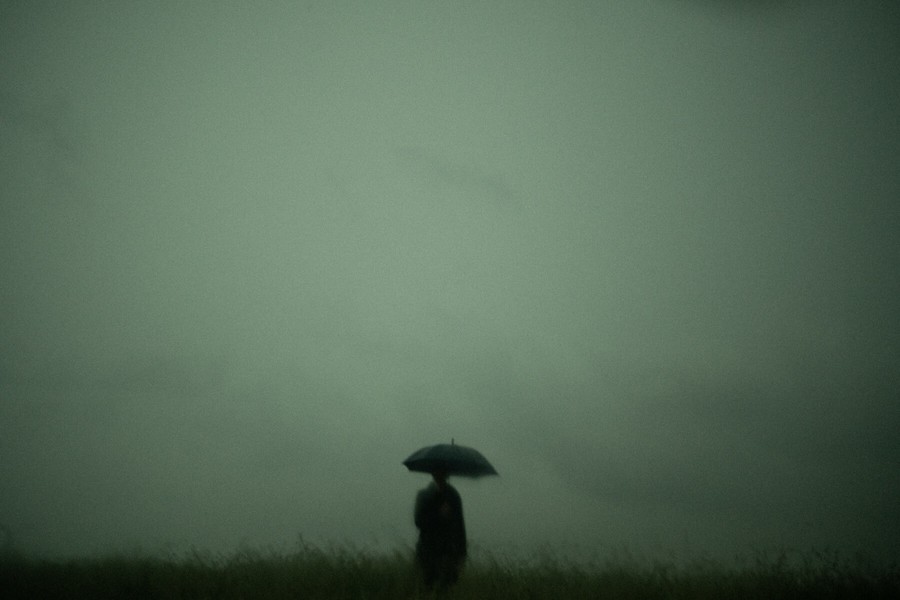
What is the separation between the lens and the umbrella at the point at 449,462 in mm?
6695

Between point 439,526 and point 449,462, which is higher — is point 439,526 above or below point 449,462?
below

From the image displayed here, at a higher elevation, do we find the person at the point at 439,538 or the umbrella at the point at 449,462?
the umbrella at the point at 449,462

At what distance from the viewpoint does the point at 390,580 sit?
21.1 ft

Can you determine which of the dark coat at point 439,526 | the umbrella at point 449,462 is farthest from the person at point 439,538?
the umbrella at point 449,462

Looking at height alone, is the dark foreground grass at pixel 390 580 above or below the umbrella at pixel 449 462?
below

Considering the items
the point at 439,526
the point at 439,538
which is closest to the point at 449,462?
the point at 439,526

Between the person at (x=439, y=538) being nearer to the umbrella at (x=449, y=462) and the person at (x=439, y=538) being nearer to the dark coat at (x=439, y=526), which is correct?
the dark coat at (x=439, y=526)

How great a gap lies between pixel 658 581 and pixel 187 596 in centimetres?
630

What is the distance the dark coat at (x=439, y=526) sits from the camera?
6.46m

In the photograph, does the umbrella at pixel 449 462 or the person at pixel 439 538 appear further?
the umbrella at pixel 449 462

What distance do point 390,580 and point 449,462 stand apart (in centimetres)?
172

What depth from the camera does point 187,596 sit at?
5.97 metres

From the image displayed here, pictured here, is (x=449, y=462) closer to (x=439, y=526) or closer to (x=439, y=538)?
(x=439, y=526)

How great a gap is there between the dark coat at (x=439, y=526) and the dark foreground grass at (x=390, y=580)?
1.39 feet
